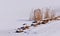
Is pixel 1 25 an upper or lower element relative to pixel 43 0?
lower

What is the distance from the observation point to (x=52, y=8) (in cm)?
67

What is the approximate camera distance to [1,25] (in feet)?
2.08

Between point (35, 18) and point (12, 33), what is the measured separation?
0.15 meters

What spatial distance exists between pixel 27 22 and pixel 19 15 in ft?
0.19

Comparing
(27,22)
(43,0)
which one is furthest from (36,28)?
(43,0)

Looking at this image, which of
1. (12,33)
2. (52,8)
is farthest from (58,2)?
(12,33)

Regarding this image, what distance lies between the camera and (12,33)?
2.04 feet

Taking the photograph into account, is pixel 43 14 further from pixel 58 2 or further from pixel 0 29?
pixel 0 29

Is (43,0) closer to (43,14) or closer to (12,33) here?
(43,14)

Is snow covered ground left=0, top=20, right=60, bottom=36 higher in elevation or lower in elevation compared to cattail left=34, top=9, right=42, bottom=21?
lower

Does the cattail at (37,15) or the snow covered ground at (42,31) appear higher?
the cattail at (37,15)

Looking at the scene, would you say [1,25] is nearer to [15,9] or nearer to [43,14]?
[15,9]

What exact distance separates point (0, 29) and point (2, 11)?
0.10 m

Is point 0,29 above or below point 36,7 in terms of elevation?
below
